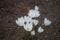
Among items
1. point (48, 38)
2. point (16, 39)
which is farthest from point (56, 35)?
point (16, 39)

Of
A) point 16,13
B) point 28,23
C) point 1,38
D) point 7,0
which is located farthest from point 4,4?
point 28,23

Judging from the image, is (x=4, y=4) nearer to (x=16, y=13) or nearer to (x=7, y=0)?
(x=7, y=0)

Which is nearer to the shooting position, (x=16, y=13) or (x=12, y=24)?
(x=12, y=24)

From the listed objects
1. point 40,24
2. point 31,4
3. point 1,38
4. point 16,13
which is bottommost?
point 1,38

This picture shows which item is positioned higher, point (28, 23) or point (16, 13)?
point (16, 13)

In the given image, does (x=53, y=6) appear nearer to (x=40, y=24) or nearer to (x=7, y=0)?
(x=40, y=24)

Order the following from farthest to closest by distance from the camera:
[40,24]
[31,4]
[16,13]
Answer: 1. [31,4]
2. [16,13]
3. [40,24]

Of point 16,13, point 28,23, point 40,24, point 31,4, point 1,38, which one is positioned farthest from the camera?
point 31,4
